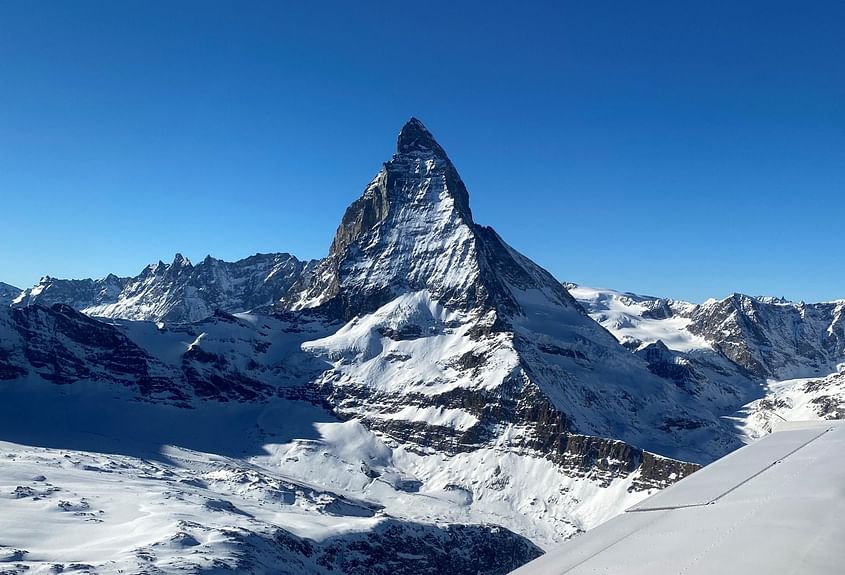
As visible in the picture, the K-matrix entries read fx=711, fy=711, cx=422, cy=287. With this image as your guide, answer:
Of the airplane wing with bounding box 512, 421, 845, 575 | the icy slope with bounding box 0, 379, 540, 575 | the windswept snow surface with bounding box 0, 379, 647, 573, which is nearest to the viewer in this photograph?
the airplane wing with bounding box 512, 421, 845, 575

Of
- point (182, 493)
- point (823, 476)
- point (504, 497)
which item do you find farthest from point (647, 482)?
point (823, 476)

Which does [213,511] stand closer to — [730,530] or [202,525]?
[202,525]

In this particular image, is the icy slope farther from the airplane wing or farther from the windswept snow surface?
the airplane wing

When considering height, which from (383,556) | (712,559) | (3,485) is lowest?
(383,556)

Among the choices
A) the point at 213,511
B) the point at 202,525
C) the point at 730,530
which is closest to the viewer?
the point at 730,530

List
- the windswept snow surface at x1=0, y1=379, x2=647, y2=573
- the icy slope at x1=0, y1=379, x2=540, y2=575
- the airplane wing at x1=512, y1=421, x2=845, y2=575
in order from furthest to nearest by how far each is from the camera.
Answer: the windswept snow surface at x1=0, y1=379, x2=647, y2=573, the icy slope at x1=0, y1=379, x2=540, y2=575, the airplane wing at x1=512, y1=421, x2=845, y2=575

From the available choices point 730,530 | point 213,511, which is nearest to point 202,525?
point 213,511

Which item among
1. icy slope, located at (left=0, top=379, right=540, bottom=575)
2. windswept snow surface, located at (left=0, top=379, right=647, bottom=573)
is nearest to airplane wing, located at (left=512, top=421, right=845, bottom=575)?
icy slope, located at (left=0, top=379, right=540, bottom=575)

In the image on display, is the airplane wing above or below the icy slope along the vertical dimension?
above

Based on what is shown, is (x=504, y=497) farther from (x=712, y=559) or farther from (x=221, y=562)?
(x=712, y=559)
